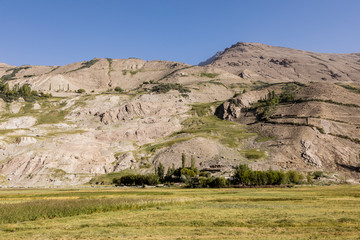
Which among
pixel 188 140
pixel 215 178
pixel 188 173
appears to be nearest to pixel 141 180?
Answer: pixel 188 173

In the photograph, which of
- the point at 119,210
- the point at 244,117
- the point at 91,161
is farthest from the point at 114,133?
the point at 119,210

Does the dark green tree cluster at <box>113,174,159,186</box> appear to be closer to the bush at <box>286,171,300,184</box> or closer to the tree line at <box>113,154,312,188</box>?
the tree line at <box>113,154,312,188</box>

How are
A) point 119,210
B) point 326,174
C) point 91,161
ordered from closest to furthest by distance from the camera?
point 119,210, point 326,174, point 91,161

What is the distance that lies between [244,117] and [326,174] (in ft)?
269

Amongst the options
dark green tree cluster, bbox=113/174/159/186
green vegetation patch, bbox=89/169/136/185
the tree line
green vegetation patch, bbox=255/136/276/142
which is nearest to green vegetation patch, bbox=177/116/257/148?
green vegetation patch, bbox=255/136/276/142

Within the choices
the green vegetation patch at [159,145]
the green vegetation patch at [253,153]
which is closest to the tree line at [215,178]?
the green vegetation patch at [253,153]

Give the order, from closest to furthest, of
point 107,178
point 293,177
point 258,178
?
1. point 258,178
2. point 293,177
3. point 107,178

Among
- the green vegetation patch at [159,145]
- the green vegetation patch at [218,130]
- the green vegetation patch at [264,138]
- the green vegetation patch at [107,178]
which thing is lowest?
the green vegetation patch at [107,178]

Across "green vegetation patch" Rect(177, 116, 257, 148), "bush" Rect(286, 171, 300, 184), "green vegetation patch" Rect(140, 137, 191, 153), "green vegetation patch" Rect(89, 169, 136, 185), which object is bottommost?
"green vegetation patch" Rect(89, 169, 136, 185)

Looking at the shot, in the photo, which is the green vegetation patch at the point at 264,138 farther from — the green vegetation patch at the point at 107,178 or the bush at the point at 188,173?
the green vegetation patch at the point at 107,178

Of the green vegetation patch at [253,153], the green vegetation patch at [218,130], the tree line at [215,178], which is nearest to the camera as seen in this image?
the tree line at [215,178]

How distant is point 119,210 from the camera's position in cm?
4478

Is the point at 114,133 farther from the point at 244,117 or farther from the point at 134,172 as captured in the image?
the point at 244,117

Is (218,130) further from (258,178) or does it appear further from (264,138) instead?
(258,178)
